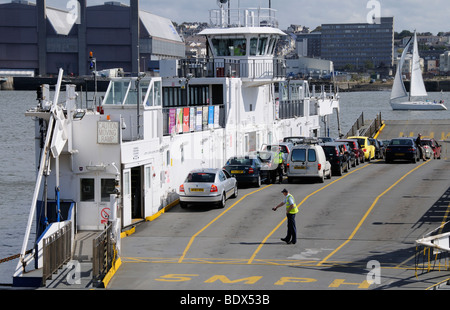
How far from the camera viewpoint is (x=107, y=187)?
1060 inches

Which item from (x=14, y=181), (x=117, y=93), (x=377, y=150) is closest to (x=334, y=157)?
(x=377, y=150)

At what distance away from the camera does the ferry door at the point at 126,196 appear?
89.6 ft

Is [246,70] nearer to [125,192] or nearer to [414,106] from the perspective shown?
[125,192]

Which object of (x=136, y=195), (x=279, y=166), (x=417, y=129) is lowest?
(x=136, y=195)

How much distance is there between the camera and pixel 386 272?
21500mm

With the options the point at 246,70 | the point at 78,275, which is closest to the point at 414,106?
the point at 246,70

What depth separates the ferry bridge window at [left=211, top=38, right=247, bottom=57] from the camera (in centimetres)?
4591

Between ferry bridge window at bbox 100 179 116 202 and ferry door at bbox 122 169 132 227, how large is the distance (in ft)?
1.49

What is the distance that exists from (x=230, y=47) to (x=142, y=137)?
17531 mm

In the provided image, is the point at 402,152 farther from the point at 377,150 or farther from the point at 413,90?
the point at 413,90

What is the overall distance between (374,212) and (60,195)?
11600 millimetres

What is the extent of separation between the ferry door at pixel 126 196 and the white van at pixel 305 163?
11.9 meters

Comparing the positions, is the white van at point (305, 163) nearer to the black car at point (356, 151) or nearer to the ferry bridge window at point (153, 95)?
the ferry bridge window at point (153, 95)

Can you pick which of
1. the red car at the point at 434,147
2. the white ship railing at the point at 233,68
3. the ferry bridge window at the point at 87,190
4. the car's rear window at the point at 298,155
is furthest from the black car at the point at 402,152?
the ferry bridge window at the point at 87,190
